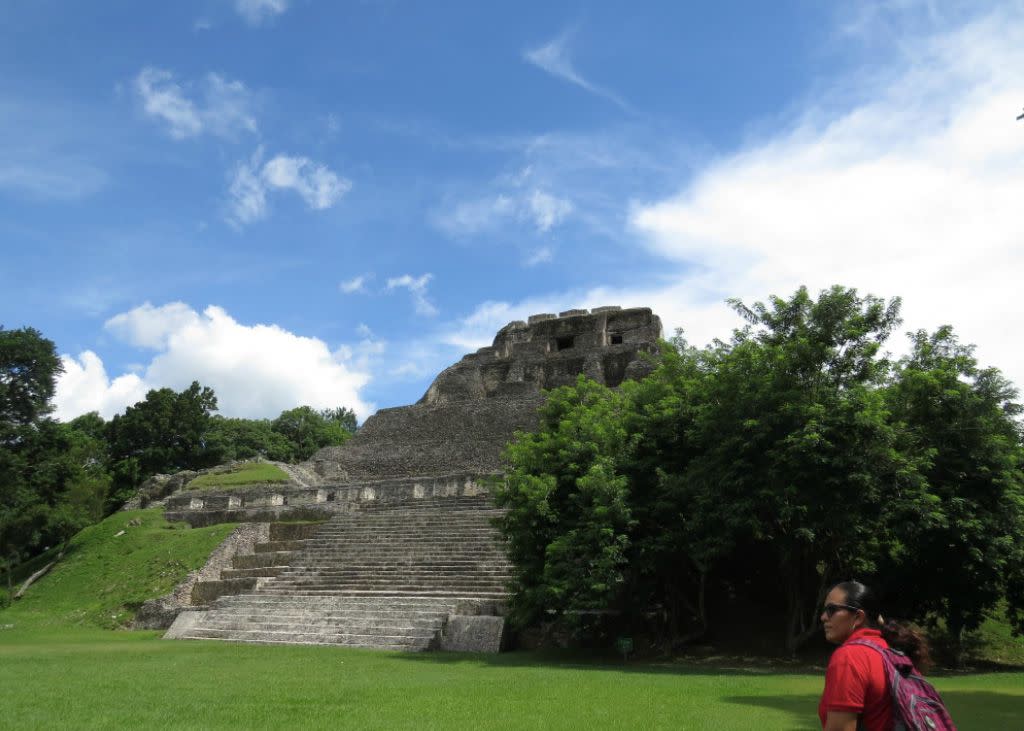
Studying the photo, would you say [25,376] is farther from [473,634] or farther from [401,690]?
[401,690]

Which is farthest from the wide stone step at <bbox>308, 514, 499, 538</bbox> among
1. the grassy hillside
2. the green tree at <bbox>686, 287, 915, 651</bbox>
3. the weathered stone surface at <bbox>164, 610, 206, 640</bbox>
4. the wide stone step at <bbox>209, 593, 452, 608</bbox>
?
the green tree at <bbox>686, 287, 915, 651</bbox>

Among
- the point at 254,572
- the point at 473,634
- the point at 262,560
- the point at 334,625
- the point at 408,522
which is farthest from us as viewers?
the point at 408,522

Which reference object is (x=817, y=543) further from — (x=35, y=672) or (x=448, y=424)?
(x=448, y=424)

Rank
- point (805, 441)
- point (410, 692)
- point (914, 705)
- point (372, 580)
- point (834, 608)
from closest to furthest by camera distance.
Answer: point (914, 705), point (834, 608), point (410, 692), point (805, 441), point (372, 580)

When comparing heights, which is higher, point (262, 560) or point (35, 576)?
point (262, 560)

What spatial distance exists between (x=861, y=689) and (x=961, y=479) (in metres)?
10.8

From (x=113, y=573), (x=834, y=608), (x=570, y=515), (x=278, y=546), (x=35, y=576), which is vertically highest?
(x=570, y=515)

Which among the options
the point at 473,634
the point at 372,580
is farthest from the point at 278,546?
the point at 473,634

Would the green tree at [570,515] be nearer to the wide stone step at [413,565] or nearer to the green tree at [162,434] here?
the wide stone step at [413,565]

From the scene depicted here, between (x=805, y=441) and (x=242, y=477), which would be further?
(x=242, y=477)

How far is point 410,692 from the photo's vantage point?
797cm

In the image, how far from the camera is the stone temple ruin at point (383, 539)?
13.9 meters

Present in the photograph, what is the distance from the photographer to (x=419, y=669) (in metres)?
10.1

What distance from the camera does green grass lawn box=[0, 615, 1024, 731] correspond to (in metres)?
6.57
